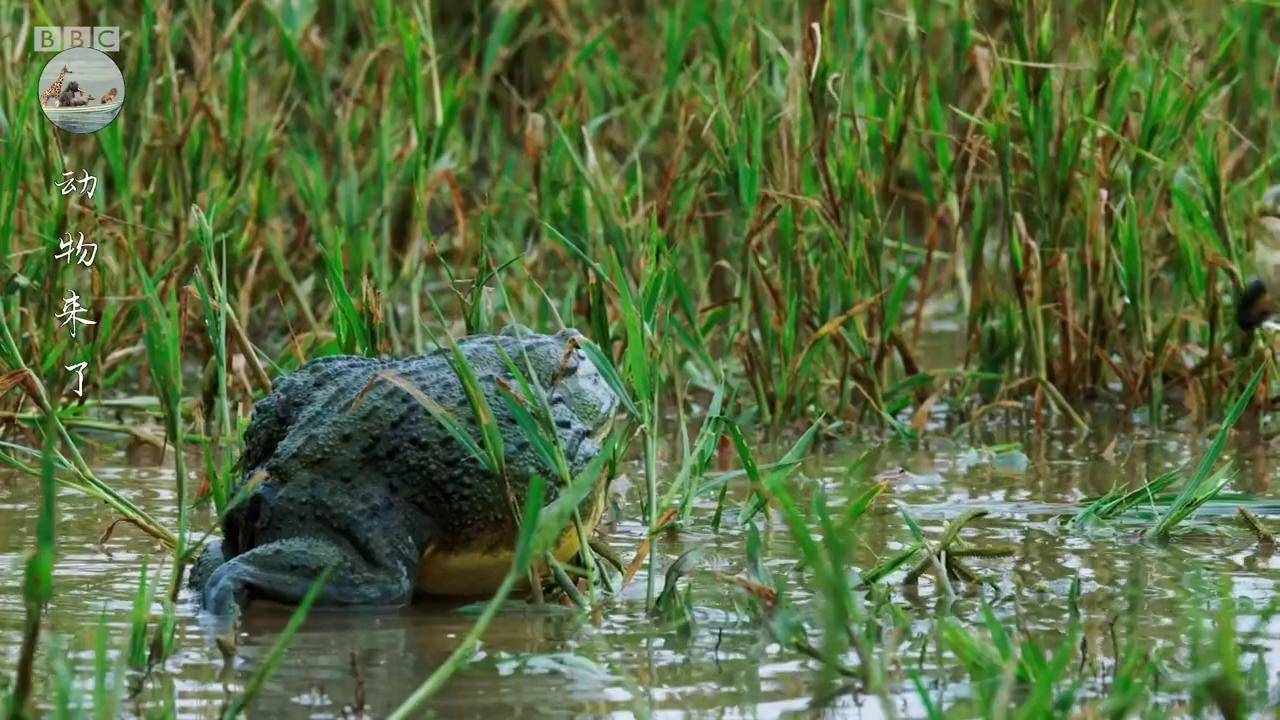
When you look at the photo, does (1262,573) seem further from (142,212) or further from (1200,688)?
(142,212)

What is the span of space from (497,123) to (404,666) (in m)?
3.58

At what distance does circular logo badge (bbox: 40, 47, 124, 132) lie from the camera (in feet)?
16.0

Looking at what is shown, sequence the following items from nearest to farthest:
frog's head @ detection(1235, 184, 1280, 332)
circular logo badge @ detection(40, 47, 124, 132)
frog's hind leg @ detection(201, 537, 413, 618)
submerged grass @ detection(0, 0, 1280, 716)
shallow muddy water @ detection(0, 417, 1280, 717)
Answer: shallow muddy water @ detection(0, 417, 1280, 717) < frog's hind leg @ detection(201, 537, 413, 618) < frog's head @ detection(1235, 184, 1280, 332) < submerged grass @ detection(0, 0, 1280, 716) < circular logo badge @ detection(40, 47, 124, 132)

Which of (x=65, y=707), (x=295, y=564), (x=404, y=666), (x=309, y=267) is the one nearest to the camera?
(x=65, y=707)

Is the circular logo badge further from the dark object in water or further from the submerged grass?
the dark object in water

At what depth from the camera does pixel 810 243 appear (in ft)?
17.2

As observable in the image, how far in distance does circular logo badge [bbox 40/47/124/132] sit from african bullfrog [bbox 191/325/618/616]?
1.66 meters

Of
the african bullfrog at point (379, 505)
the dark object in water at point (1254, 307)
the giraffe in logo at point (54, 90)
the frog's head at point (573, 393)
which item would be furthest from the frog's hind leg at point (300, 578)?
the dark object in water at point (1254, 307)

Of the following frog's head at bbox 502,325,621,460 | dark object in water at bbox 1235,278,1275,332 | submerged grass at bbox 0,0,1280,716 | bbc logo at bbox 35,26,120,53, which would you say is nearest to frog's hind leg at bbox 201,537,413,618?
frog's head at bbox 502,325,621,460

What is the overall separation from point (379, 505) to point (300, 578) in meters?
0.20

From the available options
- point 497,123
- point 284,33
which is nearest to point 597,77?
point 497,123

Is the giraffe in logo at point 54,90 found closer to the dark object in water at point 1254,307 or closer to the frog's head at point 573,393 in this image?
the frog's head at point 573,393

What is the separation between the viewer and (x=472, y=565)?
11.7 ft

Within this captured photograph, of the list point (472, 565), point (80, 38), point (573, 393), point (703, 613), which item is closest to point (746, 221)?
point (573, 393)
